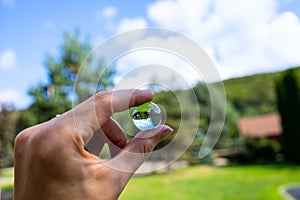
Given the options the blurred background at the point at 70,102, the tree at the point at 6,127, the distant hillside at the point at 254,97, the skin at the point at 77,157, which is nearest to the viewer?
the skin at the point at 77,157

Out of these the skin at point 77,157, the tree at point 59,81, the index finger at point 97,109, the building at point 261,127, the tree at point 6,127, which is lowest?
the building at point 261,127

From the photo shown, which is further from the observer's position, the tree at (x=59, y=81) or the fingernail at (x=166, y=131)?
the tree at (x=59, y=81)

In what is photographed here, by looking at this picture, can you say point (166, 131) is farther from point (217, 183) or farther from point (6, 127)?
point (6, 127)

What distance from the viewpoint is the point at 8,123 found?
18.1 feet

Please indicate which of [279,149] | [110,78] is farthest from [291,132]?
[110,78]

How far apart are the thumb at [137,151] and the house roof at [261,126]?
308 inches

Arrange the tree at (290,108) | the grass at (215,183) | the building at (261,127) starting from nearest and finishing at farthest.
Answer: the grass at (215,183), the tree at (290,108), the building at (261,127)

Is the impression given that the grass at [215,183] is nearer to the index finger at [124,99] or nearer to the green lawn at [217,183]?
the green lawn at [217,183]

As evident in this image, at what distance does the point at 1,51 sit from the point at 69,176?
4.62 meters

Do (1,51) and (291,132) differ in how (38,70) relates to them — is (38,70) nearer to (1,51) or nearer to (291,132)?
(1,51)

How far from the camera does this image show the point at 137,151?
0.89 feet

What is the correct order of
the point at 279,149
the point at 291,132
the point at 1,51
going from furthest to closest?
the point at 279,149, the point at 291,132, the point at 1,51

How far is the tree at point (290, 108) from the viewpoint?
20.4 feet

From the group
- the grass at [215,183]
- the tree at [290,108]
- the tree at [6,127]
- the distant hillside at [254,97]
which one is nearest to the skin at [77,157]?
the grass at [215,183]
